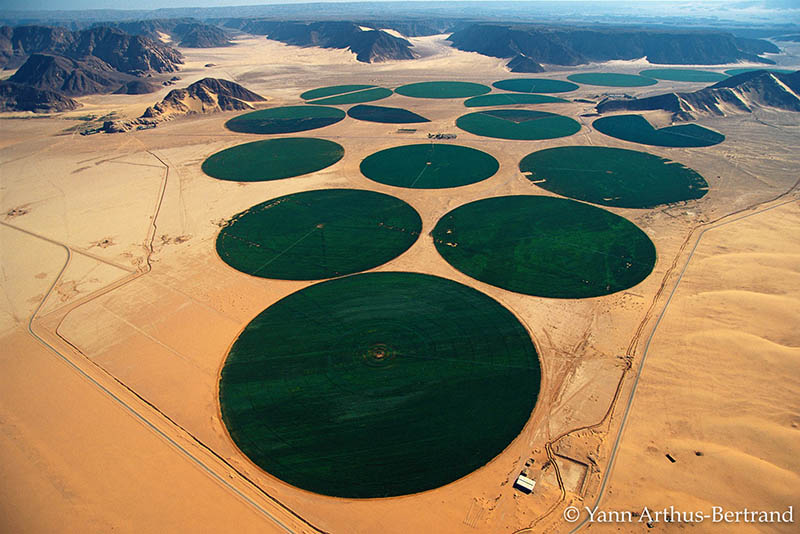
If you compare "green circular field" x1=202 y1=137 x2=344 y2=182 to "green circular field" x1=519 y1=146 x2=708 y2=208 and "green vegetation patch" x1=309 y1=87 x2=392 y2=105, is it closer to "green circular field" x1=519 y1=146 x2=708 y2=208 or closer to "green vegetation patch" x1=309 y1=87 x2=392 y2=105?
"green vegetation patch" x1=309 y1=87 x2=392 y2=105

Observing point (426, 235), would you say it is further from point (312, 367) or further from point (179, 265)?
point (179, 265)

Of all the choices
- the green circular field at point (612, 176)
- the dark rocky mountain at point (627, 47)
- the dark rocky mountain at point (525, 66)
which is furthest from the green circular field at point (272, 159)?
the dark rocky mountain at point (627, 47)

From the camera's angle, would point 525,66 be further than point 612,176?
Yes

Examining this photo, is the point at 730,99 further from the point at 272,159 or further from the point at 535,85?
the point at 272,159

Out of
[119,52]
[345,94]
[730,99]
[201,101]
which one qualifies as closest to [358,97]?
[345,94]

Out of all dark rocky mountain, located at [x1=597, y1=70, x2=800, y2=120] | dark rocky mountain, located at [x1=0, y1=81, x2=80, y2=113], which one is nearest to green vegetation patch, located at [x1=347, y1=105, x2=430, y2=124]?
dark rocky mountain, located at [x1=597, y1=70, x2=800, y2=120]
